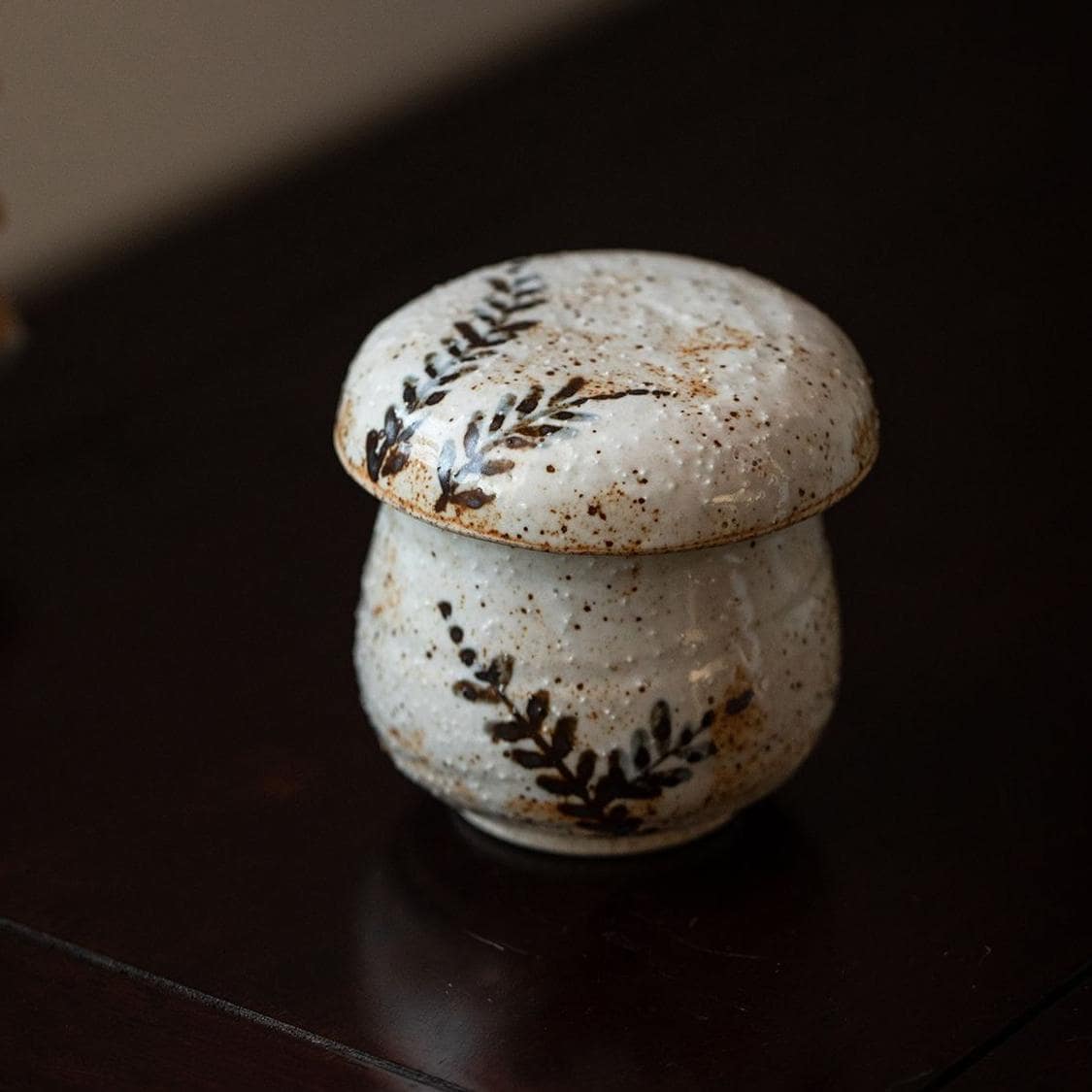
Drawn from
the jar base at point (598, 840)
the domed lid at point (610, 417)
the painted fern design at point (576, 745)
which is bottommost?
the jar base at point (598, 840)

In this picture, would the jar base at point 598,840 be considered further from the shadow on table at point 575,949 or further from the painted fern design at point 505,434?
the painted fern design at point 505,434

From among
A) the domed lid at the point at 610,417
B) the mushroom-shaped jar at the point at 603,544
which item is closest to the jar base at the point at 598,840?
the mushroom-shaped jar at the point at 603,544

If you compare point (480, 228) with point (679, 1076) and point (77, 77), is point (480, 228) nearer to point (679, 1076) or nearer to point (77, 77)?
point (77, 77)

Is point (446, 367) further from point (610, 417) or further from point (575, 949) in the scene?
point (575, 949)

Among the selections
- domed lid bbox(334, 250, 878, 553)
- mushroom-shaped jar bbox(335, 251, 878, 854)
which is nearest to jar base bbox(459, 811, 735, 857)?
mushroom-shaped jar bbox(335, 251, 878, 854)

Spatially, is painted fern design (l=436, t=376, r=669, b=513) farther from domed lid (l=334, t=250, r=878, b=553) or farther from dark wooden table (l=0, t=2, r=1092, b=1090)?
dark wooden table (l=0, t=2, r=1092, b=1090)

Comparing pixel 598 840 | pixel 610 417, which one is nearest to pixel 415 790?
pixel 598 840

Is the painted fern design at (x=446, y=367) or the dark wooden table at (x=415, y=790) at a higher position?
the painted fern design at (x=446, y=367)
